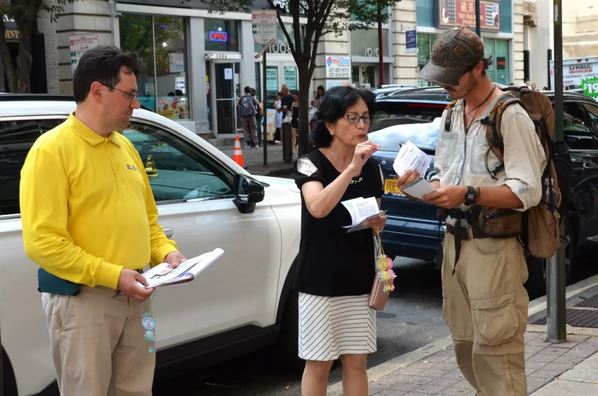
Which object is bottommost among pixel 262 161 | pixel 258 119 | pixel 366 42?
pixel 262 161

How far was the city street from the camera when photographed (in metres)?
5.19

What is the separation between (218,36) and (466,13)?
1353 cm

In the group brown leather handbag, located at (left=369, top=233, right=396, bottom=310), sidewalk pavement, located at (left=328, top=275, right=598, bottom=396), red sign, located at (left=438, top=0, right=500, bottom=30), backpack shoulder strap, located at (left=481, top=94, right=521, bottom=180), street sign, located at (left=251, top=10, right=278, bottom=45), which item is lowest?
sidewalk pavement, located at (left=328, top=275, right=598, bottom=396)

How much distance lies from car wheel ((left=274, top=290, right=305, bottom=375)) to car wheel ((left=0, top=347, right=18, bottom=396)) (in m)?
1.78

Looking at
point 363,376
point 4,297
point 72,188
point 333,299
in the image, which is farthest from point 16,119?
point 363,376

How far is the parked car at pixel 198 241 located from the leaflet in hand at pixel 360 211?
1.18 meters

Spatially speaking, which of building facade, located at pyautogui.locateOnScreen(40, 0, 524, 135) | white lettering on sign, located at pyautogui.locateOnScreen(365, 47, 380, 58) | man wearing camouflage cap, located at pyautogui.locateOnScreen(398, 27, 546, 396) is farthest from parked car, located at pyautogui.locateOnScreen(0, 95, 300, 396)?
white lettering on sign, located at pyautogui.locateOnScreen(365, 47, 380, 58)

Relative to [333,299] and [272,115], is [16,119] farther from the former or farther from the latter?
[272,115]

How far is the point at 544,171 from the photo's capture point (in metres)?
3.48

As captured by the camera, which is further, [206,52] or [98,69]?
[206,52]

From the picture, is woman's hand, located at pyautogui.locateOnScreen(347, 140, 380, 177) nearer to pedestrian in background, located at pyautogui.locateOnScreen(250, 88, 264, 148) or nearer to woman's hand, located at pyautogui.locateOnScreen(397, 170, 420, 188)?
woman's hand, located at pyautogui.locateOnScreen(397, 170, 420, 188)

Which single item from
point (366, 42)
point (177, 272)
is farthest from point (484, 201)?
point (366, 42)

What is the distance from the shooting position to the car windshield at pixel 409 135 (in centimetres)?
675

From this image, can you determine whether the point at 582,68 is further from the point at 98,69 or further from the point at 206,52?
the point at 98,69
